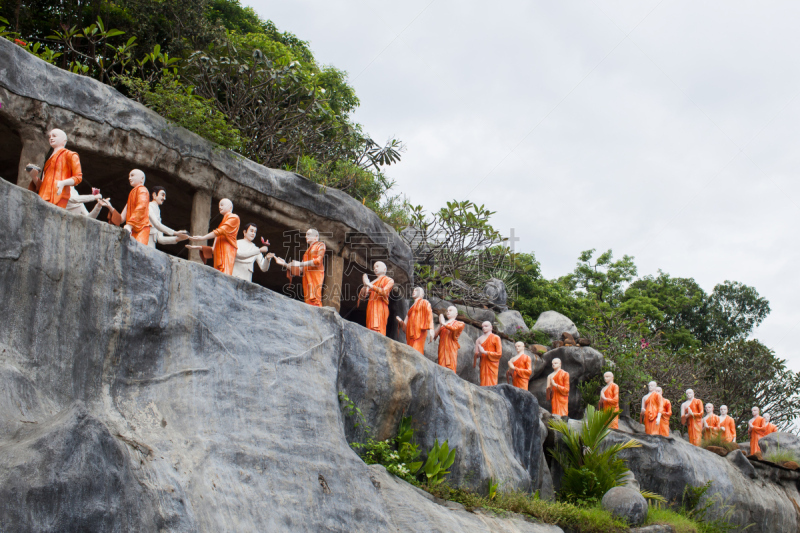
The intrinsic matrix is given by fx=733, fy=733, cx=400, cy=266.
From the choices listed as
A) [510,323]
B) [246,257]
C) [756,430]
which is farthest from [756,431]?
[246,257]

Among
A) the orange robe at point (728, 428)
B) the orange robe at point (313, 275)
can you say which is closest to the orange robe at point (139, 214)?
the orange robe at point (313, 275)

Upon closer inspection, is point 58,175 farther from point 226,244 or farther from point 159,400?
point 159,400

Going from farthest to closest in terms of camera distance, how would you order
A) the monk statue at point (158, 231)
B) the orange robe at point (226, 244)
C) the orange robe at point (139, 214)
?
1. the orange robe at point (226, 244)
2. the monk statue at point (158, 231)
3. the orange robe at point (139, 214)

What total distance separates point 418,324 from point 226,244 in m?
4.01

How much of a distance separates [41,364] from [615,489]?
9.16 meters

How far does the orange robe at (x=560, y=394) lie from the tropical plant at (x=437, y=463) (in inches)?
252

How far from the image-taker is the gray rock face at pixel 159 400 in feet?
19.4

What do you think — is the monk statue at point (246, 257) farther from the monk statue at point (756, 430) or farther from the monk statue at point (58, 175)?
the monk statue at point (756, 430)

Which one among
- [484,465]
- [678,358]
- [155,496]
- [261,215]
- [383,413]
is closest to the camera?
[155,496]

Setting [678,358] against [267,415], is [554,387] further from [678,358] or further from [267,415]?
[678,358]

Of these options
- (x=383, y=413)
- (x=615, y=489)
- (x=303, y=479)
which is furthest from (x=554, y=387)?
(x=303, y=479)

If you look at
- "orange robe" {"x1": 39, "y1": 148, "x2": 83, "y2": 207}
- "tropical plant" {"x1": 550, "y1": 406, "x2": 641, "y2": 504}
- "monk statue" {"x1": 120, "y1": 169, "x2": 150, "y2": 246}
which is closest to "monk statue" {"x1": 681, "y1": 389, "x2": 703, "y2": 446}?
"tropical plant" {"x1": 550, "y1": 406, "x2": 641, "y2": 504}

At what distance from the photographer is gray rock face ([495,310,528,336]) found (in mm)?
23244

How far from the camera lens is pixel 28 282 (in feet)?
23.1
